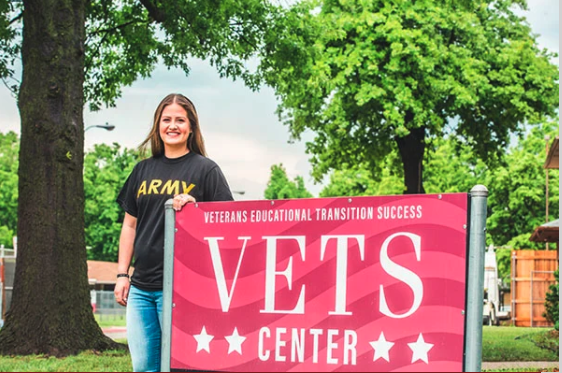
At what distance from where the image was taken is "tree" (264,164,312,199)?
105m

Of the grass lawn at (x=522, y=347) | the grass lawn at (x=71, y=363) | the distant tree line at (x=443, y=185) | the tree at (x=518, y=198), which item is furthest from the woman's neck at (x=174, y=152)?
the tree at (x=518, y=198)

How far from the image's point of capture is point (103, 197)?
6644cm

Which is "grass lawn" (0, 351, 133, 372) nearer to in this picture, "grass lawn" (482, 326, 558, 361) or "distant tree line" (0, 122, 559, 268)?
"grass lawn" (482, 326, 558, 361)

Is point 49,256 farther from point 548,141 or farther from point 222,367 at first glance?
point 548,141

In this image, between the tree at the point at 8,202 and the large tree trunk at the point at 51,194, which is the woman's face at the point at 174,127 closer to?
the large tree trunk at the point at 51,194

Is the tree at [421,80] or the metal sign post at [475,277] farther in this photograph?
the tree at [421,80]

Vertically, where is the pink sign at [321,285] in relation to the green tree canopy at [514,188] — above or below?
below

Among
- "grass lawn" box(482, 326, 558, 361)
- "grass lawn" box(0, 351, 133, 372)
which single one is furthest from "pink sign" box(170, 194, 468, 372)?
"grass lawn" box(482, 326, 558, 361)

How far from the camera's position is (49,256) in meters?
12.0

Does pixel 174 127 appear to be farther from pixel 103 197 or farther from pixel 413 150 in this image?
pixel 103 197

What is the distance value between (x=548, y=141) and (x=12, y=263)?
31790 millimetres

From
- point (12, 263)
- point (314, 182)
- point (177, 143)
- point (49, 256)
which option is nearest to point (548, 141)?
point (314, 182)

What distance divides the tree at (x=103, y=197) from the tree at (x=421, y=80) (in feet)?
123

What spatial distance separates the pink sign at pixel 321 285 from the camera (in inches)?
151
